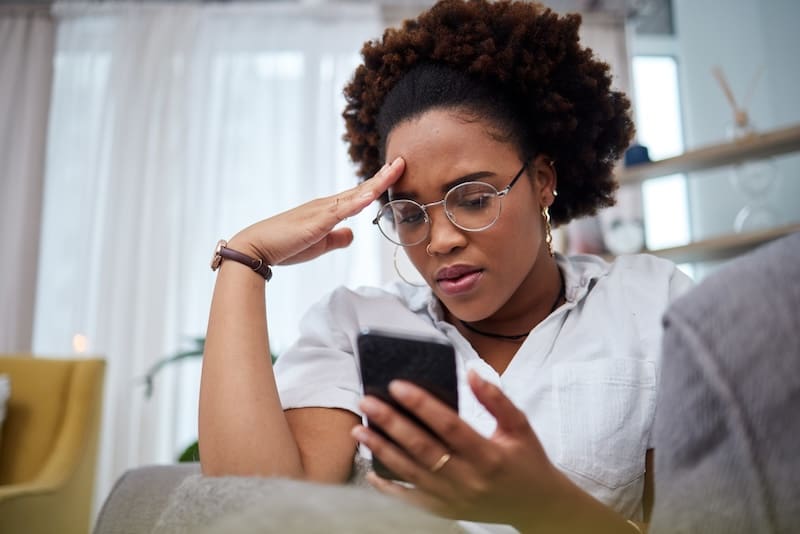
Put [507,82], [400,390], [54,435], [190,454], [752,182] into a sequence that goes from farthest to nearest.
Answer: [752,182]
[54,435]
[190,454]
[507,82]
[400,390]

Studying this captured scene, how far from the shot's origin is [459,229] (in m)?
1.07

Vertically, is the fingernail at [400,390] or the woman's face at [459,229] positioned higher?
the woman's face at [459,229]

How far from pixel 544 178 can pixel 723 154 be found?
1535 mm

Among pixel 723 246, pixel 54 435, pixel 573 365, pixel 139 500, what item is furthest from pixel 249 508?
pixel 723 246

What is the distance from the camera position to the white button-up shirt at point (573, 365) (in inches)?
38.0

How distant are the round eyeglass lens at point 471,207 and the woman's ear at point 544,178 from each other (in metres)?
0.18

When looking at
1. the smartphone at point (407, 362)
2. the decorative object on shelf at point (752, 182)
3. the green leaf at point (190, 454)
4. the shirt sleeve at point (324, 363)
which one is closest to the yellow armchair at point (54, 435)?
the green leaf at point (190, 454)

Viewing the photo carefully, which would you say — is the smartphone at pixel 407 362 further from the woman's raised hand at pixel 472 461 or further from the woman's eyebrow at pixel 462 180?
the woman's eyebrow at pixel 462 180

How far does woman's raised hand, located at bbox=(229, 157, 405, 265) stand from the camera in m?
1.09

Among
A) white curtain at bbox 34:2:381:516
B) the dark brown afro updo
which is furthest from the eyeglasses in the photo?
white curtain at bbox 34:2:381:516

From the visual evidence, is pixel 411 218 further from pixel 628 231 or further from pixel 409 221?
pixel 628 231

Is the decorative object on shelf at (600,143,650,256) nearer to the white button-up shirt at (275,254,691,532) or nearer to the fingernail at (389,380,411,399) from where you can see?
the white button-up shirt at (275,254,691,532)

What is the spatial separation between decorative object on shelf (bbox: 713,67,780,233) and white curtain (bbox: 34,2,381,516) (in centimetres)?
164

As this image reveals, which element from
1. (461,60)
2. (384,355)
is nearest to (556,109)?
(461,60)
